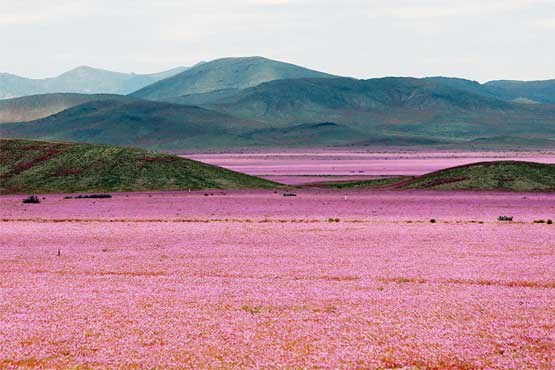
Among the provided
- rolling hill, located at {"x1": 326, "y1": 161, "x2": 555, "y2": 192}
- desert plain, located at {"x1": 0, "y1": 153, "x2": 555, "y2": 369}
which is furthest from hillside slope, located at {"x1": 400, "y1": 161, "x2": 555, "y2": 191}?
desert plain, located at {"x1": 0, "y1": 153, "x2": 555, "y2": 369}

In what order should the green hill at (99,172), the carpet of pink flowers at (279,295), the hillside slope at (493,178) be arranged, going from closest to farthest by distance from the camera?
the carpet of pink flowers at (279,295) → the hillside slope at (493,178) → the green hill at (99,172)

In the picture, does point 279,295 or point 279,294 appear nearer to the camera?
point 279,295

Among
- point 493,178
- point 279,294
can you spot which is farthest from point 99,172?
point 279,294

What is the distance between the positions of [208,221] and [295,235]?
380 inches

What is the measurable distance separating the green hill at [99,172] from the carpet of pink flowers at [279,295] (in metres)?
37.2

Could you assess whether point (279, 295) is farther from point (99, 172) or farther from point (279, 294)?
point (99, 172)

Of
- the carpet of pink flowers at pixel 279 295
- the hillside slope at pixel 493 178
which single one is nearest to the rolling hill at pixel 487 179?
the hillside slope at pixel 493 178

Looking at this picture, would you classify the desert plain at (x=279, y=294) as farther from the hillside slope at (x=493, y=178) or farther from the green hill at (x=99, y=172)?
the green hill at (x=99, y=172)

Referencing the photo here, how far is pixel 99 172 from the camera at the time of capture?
85.6 metres

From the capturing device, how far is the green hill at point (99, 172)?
8154cm

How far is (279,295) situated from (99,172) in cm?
6681

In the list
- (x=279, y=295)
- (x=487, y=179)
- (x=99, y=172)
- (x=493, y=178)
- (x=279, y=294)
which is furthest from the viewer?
(x=99, y=172)

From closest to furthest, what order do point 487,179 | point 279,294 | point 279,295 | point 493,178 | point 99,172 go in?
point 279,295
point 279,294
point 487,179
point 493,178
point 99,172

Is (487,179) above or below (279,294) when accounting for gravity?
below
